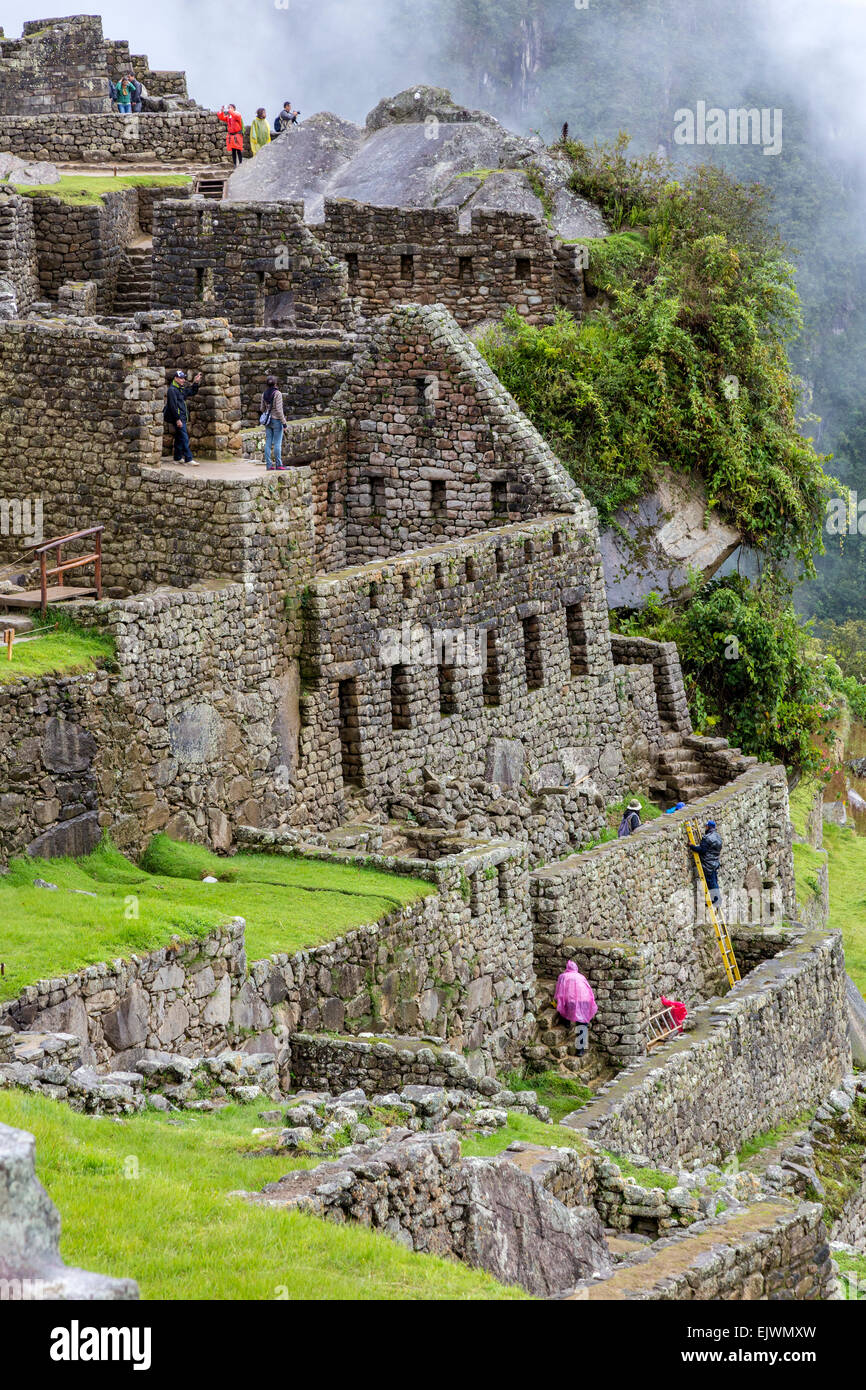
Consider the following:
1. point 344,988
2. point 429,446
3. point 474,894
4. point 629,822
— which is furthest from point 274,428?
point 344,988

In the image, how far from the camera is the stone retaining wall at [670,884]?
2373 centimetres

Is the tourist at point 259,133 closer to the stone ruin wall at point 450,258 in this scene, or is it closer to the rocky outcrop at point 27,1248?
the stone ruin wall at point 450,258

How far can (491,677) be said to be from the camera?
25828mm

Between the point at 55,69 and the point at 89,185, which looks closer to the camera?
the point at 89,185

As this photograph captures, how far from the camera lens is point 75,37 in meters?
42.5

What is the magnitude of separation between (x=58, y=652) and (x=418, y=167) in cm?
1756

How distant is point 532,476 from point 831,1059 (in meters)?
7.04

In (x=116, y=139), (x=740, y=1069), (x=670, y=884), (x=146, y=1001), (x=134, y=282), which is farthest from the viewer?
(x=116, y=139)

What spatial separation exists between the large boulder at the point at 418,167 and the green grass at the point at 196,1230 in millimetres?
21754

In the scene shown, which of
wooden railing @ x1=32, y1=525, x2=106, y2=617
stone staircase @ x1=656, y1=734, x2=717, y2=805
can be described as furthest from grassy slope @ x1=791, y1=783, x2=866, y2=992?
wooden railing @ x1=32, y1=525, x2=106, y2=617

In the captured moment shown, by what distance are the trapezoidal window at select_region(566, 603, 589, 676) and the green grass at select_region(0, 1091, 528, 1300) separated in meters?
14.1

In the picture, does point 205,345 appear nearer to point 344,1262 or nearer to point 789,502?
point 789,502

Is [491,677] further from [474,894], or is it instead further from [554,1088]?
[554,1088]
